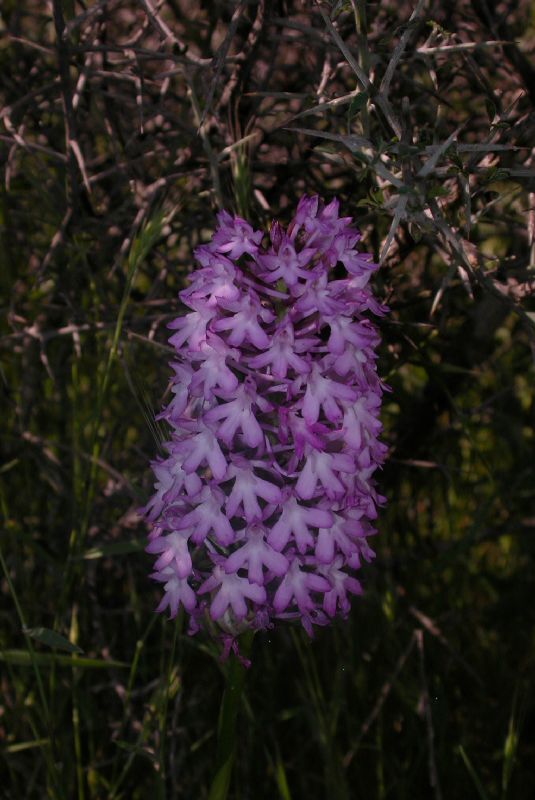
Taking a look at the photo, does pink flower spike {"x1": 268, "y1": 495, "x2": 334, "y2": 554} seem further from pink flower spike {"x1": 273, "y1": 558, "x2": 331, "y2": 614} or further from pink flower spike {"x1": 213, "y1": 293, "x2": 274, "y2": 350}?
pink flower spike {"x1": 213, "y1": 293, "x2": 274, "y2": 350}

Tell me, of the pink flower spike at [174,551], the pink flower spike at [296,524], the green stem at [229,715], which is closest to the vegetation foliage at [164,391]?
the green stem at [229,715]

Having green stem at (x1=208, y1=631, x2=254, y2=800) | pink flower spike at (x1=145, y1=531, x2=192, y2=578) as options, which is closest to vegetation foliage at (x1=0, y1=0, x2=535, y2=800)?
green stem at (x1=208, y1=631, x2=254, y2=800)

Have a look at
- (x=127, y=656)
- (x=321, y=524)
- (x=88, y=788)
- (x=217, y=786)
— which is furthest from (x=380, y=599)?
(x=321, y=524)

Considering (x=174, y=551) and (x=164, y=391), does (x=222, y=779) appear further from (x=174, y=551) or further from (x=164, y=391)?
(x=164, y=391)

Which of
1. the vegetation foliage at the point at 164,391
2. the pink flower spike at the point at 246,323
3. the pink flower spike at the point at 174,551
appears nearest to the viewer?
the pink flower spike at the point at 246,323

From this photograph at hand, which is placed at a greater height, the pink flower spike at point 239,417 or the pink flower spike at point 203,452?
the pink flower spike at point 239,417

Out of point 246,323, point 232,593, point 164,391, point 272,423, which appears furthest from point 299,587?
point 164,391

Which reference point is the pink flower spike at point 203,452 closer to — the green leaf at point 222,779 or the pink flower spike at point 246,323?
the pink flower spike at point 246,323
